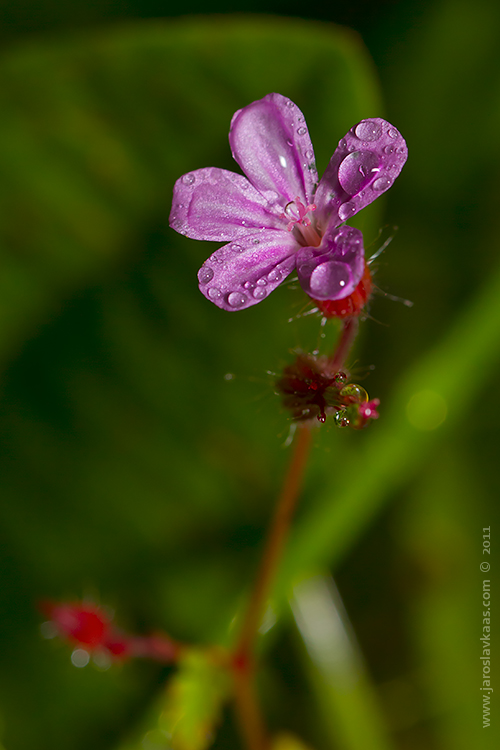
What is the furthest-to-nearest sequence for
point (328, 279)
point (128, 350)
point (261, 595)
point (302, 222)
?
point (128, 350)
point (261, 595)
point (302, 222)
point (328, 279)

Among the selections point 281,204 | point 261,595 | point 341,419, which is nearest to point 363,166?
point 281,204

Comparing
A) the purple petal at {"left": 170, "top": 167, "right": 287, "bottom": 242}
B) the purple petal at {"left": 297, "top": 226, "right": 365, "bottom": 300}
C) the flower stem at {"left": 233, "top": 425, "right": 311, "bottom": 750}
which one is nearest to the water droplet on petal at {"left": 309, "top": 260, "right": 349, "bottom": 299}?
the purple petal at {"left": 297, "top": 226, "right": 365, "bottom": 300}

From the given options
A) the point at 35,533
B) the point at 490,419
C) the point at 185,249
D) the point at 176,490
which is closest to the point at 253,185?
the point at 185,249

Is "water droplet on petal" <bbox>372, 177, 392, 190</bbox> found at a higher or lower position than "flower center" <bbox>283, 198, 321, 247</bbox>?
higher

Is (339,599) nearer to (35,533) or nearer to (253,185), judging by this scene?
(35,533)

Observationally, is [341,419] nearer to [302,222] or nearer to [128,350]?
[302,222]

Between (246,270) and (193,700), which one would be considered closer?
(246,270)

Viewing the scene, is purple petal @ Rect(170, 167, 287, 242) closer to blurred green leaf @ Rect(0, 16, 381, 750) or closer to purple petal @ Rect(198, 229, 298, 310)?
purple petal @ Rect(198, 229, 298, 310)
